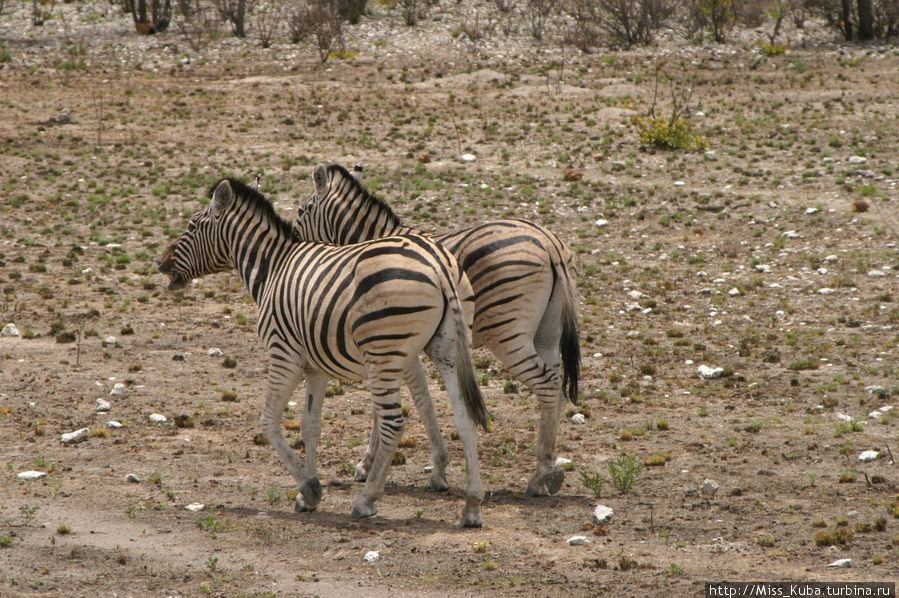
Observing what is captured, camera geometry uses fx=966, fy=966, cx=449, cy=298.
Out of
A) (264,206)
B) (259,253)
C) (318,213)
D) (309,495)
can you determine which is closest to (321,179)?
(318,213)

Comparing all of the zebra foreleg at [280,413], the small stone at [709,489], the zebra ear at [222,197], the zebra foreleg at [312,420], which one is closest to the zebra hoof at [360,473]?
the zebra foreleg at [312,420]

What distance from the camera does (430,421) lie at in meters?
8.12

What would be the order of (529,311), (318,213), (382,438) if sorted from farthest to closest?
(318,213) → (529,311) → (382,438)

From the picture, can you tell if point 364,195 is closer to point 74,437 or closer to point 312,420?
point 312,420

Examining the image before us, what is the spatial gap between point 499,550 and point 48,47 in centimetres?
2993

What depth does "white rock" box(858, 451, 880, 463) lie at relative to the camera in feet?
27.2

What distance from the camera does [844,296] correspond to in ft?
43.5

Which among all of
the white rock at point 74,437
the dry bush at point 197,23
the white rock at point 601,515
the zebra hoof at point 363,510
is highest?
the dry bush at point 197,23

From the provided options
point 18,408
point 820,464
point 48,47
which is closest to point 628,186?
point 820,464

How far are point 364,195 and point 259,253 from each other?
1179 millimetres

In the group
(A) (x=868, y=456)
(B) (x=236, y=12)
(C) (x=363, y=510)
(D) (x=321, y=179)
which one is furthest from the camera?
(B) (x=236, y=12)

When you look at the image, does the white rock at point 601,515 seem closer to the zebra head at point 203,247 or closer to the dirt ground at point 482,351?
the dirt ground at point 482,351

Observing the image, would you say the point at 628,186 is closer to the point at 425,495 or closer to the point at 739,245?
the point at 739,245

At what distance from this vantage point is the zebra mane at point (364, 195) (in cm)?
891
